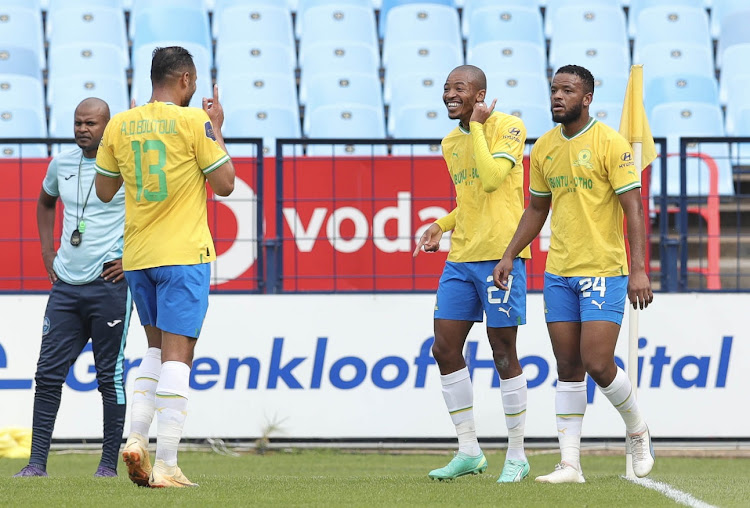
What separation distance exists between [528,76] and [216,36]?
3.81 m

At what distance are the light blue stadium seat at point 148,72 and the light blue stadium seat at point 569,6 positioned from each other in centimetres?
416

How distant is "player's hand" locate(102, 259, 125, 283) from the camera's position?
5973 millimetres

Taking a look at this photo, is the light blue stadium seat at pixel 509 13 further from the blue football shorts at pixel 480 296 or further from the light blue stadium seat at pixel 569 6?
the blue football shorts at pixel 480 296

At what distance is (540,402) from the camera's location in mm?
8031

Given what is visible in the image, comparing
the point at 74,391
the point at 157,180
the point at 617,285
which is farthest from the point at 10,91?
the point at 617,285

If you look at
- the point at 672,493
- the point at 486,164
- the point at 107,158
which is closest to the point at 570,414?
the point at 672,493

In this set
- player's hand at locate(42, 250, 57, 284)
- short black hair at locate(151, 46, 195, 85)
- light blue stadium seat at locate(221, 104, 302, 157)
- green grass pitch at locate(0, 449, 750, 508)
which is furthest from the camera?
light blue stadium seat at locate(221, 104, 302, 157)

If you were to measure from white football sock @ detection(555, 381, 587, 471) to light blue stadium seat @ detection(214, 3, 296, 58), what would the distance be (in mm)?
8682

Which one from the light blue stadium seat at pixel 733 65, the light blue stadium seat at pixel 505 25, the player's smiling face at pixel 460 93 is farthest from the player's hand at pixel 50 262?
the light blue stadium seat at pixel 733 65

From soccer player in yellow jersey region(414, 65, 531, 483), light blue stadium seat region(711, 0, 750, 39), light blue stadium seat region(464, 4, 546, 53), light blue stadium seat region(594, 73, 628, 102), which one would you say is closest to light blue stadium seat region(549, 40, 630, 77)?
light blue stadium seat region(594, 73, 628, 102)

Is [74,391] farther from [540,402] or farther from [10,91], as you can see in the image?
[10,91]

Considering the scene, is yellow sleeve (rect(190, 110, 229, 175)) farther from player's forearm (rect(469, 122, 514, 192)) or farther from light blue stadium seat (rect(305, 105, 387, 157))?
light blue stadium seat (rect(305, 105, 387, 157))

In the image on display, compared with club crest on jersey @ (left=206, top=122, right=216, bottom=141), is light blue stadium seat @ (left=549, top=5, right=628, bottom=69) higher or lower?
higher

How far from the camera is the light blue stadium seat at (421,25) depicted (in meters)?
13.4
